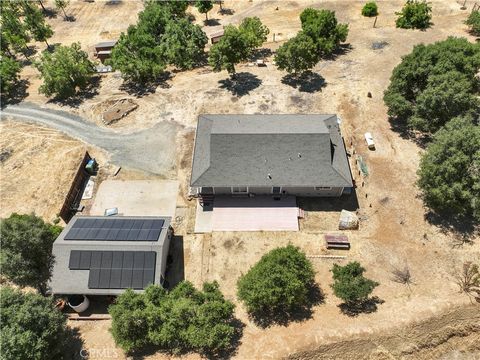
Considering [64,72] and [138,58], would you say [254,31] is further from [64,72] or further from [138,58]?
[64,72]

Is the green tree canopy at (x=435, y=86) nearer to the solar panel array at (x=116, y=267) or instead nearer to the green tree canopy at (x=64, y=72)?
the solar panel array at (x=116, y=267)

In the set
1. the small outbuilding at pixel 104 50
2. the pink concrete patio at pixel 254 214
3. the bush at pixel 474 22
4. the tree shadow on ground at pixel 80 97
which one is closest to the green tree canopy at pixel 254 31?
the small outbuilding at pixel 104 50

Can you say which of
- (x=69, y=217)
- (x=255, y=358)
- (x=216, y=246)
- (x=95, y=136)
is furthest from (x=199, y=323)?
(x=95, y=136)

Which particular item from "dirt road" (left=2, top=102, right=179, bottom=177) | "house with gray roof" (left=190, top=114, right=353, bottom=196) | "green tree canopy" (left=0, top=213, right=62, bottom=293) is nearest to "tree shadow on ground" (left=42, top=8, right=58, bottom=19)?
"dirt road" (left=2, top=102, right=179, bottom=177)

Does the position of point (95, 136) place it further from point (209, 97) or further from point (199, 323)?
point (199, 323)

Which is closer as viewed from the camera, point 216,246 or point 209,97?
point 216,246

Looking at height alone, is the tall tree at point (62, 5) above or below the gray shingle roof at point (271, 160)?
above

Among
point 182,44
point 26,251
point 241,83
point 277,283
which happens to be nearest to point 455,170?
point 277,283
